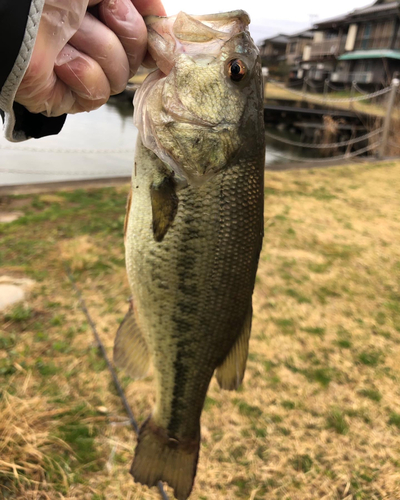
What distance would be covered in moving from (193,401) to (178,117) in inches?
41.4

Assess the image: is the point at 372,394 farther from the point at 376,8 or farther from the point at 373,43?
the point at 376,8

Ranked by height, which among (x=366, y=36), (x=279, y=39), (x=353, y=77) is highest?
(x=279, y=39)

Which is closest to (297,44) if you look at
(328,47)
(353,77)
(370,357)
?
(328,47)

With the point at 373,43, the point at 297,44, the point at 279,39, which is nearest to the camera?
the point at 373,43

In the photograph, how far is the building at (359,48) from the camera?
2722 cm

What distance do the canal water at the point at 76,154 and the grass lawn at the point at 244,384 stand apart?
317 cm

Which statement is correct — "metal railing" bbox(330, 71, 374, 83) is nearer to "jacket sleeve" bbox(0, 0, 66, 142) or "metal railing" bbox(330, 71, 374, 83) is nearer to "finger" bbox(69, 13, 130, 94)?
"finger" bbox(69, 13, 130, 94)

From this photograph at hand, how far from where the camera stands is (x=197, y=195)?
132 centimetres

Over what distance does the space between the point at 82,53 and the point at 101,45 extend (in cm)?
6

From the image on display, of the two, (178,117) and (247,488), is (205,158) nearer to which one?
(178,117)

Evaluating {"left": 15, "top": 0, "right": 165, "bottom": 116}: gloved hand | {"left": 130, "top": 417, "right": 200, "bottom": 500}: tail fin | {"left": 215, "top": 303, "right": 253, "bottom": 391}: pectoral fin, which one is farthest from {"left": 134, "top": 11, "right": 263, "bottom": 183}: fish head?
{"left": 130, "top": 417, "right": 200, "bottom": 500}: tail fin

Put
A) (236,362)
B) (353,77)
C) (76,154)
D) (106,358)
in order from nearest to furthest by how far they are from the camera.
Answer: (236,362)
(106,358)
(76,154)
(353,77)

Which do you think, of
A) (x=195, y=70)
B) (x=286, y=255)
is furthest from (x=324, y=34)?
(x=195, y=70)

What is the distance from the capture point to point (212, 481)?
6.66 feet
